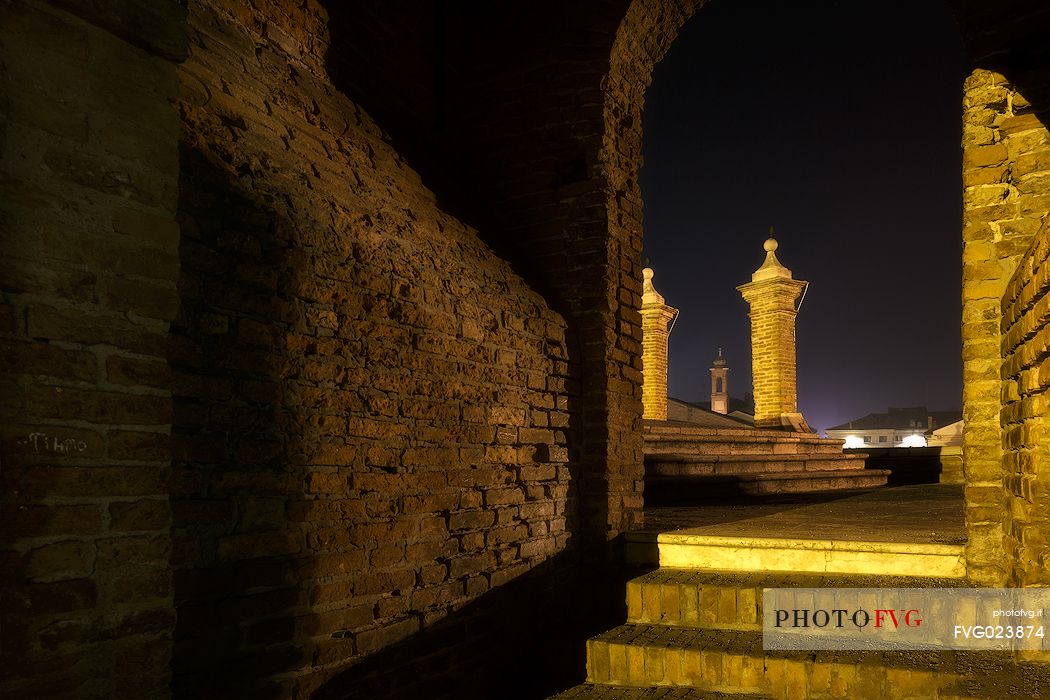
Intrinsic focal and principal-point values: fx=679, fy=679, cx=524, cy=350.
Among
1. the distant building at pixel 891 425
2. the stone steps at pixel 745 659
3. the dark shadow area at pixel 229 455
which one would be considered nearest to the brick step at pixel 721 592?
the stone steps at pixel 745 659

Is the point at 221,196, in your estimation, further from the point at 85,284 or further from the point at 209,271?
the point at 85,284

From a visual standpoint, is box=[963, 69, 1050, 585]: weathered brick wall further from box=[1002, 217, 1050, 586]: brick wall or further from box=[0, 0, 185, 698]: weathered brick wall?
box=[0, 0, 185, 698]: weathered brick wall

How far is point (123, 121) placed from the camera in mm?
1992

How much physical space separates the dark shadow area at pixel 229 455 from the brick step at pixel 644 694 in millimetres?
1274

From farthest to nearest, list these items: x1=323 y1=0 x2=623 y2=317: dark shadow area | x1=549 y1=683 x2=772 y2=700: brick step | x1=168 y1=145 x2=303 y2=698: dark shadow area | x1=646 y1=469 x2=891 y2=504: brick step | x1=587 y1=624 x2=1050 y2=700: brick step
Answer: x1=646 y1=469 x2=891 y2=504: brick step < x1=323 y1=0 x2=623 y2=317: dark shadow area < x1=549 y1=683 x2=772 y2=700: brick step < x1=587 y1=624 x2=1050 y2=700: brick step < x1=168 y1=145 x2=303 y2=698: dark shadow area

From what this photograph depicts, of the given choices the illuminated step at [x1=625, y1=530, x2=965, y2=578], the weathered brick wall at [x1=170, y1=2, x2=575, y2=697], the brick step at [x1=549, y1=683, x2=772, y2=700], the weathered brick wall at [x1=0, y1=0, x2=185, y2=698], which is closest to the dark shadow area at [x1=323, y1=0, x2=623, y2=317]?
the weathered brick wall at [x1=170, y1=2, x2=575, y2=697]

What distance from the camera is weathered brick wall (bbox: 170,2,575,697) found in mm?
2516

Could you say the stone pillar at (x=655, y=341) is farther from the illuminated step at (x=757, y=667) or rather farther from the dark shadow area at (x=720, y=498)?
the illuminated step at (x=757, y=667)

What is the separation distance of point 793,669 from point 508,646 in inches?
68.6

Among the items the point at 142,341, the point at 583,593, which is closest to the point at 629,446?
the point at 583,593

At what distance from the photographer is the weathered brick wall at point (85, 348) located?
67.3 inches

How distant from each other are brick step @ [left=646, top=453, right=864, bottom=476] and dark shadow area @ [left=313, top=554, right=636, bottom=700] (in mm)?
2708

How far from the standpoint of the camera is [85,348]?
185 centimetres

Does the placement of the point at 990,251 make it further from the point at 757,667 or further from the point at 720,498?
the point at 720,498
